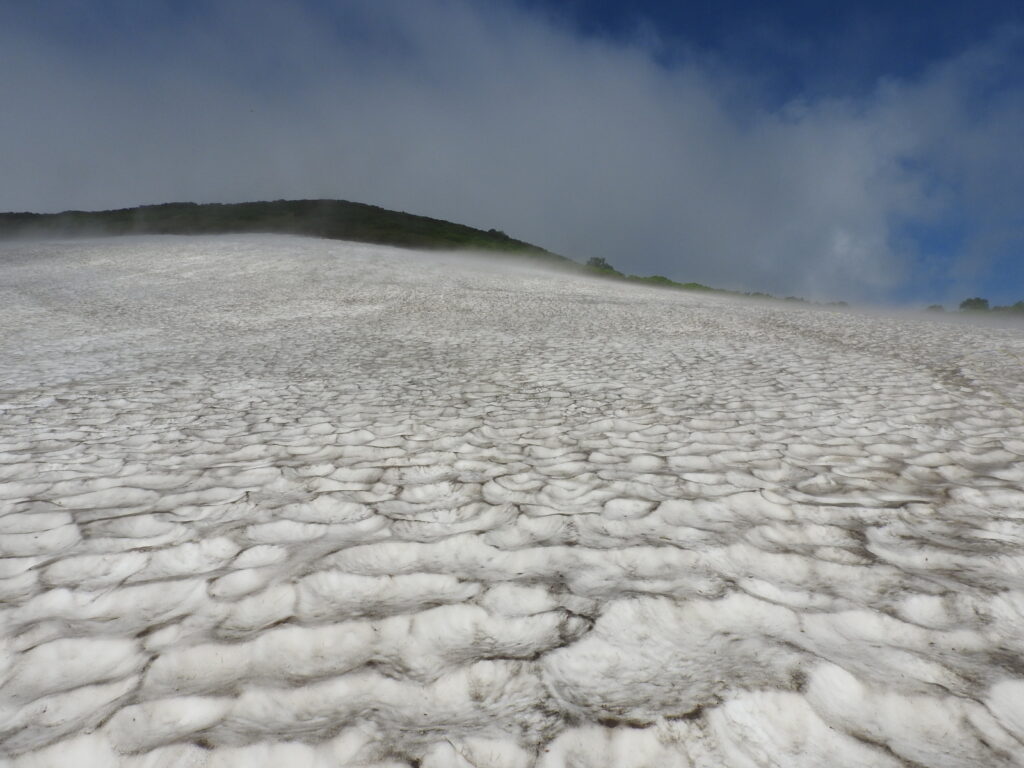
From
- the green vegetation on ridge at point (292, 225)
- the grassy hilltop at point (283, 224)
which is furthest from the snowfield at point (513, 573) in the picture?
the grassy hilltop at point (283, 224)

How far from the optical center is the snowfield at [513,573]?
6.91 ft

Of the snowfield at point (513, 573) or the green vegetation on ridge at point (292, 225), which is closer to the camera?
the snowfield at point (513, 573)

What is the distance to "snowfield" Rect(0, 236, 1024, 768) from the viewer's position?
2107 millimetres

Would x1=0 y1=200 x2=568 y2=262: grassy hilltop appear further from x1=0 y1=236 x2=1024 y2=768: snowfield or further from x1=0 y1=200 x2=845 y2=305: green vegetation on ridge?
x1=0 y1=236 x2=1024 y2=768: snowfield

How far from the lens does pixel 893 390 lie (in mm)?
7621

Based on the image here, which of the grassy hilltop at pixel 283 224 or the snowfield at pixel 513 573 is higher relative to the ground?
the grassy hilltop at pixel 283 224

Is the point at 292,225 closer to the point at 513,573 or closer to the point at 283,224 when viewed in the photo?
the point at 283,224

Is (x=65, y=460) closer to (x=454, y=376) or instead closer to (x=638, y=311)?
(x=454, y=376)

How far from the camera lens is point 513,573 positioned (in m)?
Result: 3.19

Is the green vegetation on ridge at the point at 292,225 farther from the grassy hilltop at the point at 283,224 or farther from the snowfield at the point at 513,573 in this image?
the snowfield at the point at 513,573

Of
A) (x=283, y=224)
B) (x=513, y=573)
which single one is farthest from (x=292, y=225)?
(x=513, y=573)

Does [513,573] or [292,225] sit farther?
[292,225]

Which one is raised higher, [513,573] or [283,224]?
[283,224]

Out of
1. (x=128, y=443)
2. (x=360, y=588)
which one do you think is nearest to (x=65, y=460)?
(x=128, y=443)
